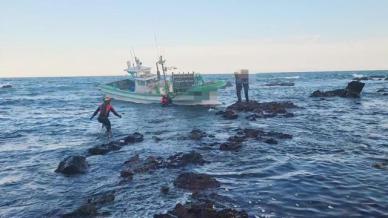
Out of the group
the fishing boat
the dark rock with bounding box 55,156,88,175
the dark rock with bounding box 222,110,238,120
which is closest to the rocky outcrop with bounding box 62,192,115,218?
the dark rock with bounding box 55,156,88,175

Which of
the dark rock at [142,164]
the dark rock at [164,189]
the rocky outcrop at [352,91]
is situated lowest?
the rocky outcrop at [352,91]

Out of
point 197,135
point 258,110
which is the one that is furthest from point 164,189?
point 258,110

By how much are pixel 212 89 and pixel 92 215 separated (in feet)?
97.6

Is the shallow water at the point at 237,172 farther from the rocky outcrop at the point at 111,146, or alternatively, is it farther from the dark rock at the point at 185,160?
the dark rock at the point at 185,160

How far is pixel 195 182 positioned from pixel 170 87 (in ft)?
97.3

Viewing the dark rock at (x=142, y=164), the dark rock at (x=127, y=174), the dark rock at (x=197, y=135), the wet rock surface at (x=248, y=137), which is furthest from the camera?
the dark rock at (x=197, y=135)

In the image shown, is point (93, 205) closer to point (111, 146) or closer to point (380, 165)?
point (111, 146)

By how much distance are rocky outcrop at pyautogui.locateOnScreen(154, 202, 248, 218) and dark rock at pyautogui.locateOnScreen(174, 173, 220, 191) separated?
1.90 metres

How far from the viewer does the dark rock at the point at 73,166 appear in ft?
47.0

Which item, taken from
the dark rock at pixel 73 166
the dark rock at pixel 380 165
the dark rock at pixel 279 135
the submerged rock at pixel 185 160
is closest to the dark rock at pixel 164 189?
the submerged rock at pixel 185 160

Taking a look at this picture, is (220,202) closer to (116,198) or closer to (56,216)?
(116,198)


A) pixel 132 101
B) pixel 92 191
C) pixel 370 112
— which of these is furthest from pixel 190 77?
pixel 92 191

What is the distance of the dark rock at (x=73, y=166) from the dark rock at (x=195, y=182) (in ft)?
14.1

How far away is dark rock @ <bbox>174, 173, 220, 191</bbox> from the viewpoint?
1177cm
